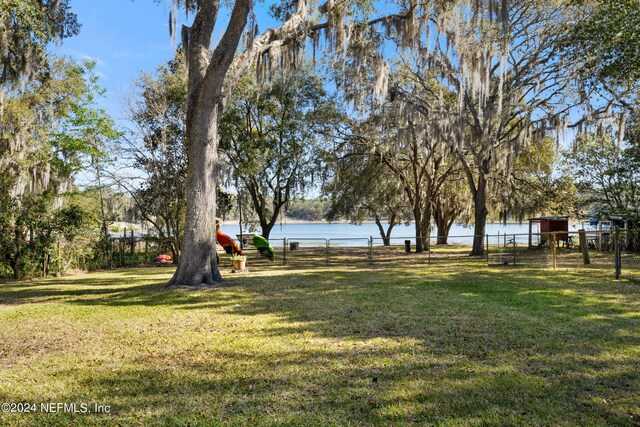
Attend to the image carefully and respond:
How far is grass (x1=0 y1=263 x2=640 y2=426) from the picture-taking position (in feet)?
10.1

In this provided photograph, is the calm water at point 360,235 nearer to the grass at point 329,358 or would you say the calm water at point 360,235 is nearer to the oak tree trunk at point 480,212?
the oak tree trunk at point 480,212

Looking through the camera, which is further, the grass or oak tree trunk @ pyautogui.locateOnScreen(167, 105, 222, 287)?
oak tree trunk @ pyautogui.locateOnScreen(167, 105, 222, 287)

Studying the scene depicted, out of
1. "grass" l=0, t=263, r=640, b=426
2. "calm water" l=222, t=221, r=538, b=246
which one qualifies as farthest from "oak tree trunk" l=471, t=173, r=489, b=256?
"grass" l=0, t=263, r=640, b=426

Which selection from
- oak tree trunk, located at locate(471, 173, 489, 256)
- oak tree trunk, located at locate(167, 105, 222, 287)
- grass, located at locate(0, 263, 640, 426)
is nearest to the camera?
grass, located at locate(0, 263, 640, 426)

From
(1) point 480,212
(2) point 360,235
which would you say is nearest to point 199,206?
(1) point 480,212

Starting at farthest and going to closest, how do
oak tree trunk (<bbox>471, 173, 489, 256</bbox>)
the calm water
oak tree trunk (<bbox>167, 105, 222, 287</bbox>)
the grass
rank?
1. the calm water
2. oak tree trunk (<bbox>471, 173, 489, 256</bbox>)
3. oak tree trunk (<bbox>167, 105, 222, 287</bbox>)
4. the grass

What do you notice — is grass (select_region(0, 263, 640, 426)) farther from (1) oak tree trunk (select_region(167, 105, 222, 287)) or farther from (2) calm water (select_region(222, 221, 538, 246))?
(2) calm water (select_region(222, 221, 538, 246))

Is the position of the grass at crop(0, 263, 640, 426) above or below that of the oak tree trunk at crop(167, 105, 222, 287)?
below

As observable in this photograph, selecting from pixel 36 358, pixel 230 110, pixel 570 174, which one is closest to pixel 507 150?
pixel 570 174

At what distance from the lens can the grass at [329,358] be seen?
10.1 feet

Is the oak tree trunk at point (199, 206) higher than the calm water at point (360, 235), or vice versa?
the oak tree trunk at point (199, 206)

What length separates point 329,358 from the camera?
4.32 meters

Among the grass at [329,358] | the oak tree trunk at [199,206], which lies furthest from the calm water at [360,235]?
the grass at [329,358]

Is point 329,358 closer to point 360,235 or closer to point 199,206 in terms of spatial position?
point 199,206
